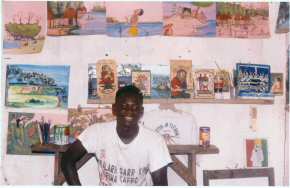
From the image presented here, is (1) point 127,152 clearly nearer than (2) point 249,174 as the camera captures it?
Yes

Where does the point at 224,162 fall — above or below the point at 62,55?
below

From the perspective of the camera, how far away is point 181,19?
2.09 metres

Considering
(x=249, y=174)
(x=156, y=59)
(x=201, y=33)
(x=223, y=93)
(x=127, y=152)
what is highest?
(x=201, y=33)

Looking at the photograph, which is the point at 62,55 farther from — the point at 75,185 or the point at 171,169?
the point at 171,169

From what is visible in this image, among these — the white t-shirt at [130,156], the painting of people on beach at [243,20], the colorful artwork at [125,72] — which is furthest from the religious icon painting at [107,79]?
the painting of people on beach at [243,20]

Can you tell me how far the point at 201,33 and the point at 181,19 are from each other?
0.13 m

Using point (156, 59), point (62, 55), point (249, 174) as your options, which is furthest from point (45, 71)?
A: point (249, 174)

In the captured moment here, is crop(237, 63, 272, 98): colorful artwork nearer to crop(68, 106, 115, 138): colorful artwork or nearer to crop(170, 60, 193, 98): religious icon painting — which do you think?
crop(170, 60, 193, 98): religious icon painting

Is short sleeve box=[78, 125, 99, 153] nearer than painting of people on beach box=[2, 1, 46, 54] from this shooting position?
Yes

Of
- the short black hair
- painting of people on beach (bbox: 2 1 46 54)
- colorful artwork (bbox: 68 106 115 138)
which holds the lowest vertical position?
colorful artwork (bbox: 68 106 115 138)

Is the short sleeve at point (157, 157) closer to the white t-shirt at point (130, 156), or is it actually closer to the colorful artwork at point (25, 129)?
the white t-shirt at point (130, 156)

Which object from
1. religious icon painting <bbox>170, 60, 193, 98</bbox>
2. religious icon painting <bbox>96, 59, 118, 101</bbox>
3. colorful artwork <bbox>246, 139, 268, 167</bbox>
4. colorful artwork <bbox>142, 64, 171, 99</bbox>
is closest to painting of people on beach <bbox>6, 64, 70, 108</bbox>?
religious icon painting <bbox>96, 59, 118, 101</bbox>

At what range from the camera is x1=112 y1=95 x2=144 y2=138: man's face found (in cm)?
182

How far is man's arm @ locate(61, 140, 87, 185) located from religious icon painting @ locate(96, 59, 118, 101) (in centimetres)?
31
